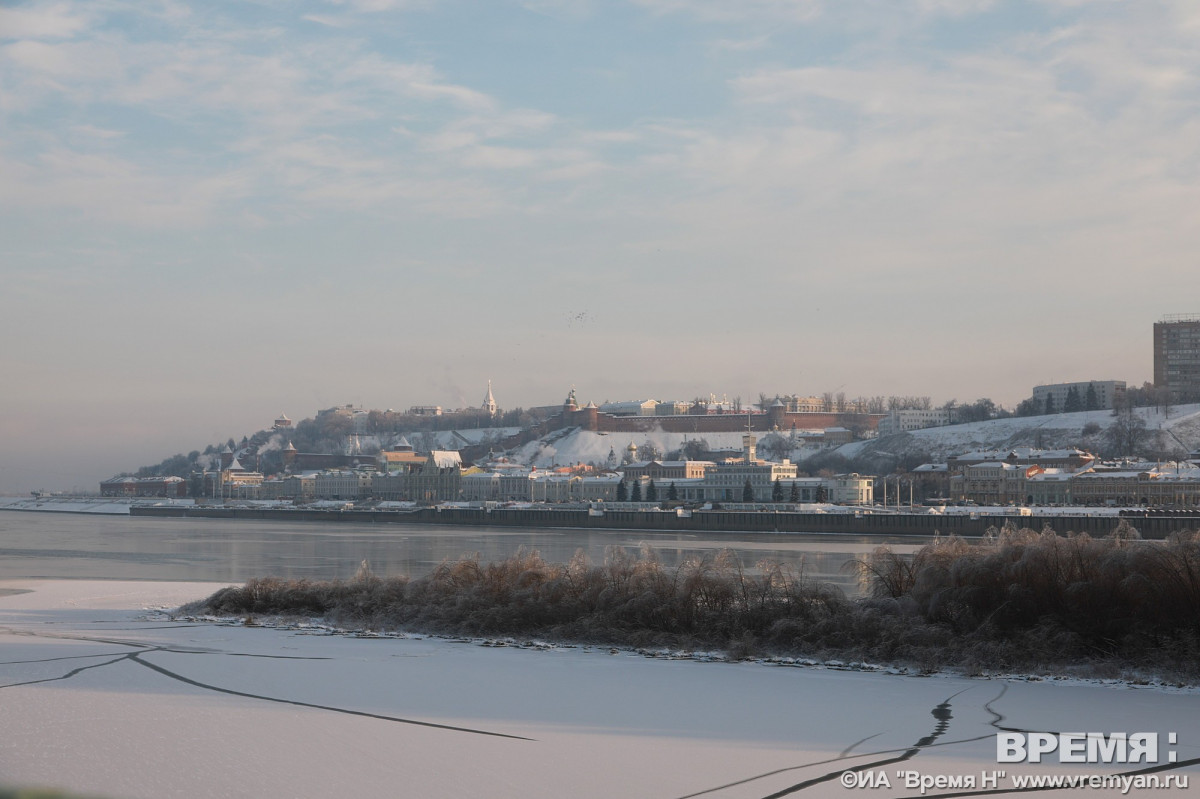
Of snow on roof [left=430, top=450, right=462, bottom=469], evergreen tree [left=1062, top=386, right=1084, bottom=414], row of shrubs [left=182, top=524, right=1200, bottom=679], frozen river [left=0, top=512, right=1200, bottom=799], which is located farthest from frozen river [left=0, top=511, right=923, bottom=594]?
evergreen tree [left=1062, top=386, right=1084, bottom=414]

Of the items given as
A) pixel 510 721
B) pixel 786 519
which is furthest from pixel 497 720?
pixel 786 519

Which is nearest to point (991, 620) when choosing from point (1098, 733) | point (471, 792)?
point (1098, 733)

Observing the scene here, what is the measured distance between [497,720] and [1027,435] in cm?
12448

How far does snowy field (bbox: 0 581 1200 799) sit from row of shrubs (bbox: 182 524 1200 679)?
0.88 meters

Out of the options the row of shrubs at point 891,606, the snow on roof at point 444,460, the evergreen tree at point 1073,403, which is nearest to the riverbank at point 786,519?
the snow on roof at point 444,460

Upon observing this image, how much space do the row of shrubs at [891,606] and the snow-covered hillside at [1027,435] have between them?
346 ft

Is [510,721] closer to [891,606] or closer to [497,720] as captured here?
[497,720]

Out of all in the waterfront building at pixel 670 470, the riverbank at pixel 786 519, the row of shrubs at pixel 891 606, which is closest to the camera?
the row of shrubs at pixel 891 606

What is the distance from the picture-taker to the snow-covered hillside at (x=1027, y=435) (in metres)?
113

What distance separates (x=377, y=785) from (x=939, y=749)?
11.4 ft

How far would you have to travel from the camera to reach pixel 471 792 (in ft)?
20.6

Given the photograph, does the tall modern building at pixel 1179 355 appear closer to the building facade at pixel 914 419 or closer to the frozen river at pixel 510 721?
the building facade at pixel 914 419

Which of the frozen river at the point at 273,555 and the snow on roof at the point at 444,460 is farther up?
the snow on roof at the point at 444,460

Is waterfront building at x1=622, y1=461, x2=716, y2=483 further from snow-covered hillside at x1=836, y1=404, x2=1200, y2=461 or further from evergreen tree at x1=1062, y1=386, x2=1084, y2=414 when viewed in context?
evergreen tree at x1=1062, y1=386, x2=1084, y2=414
